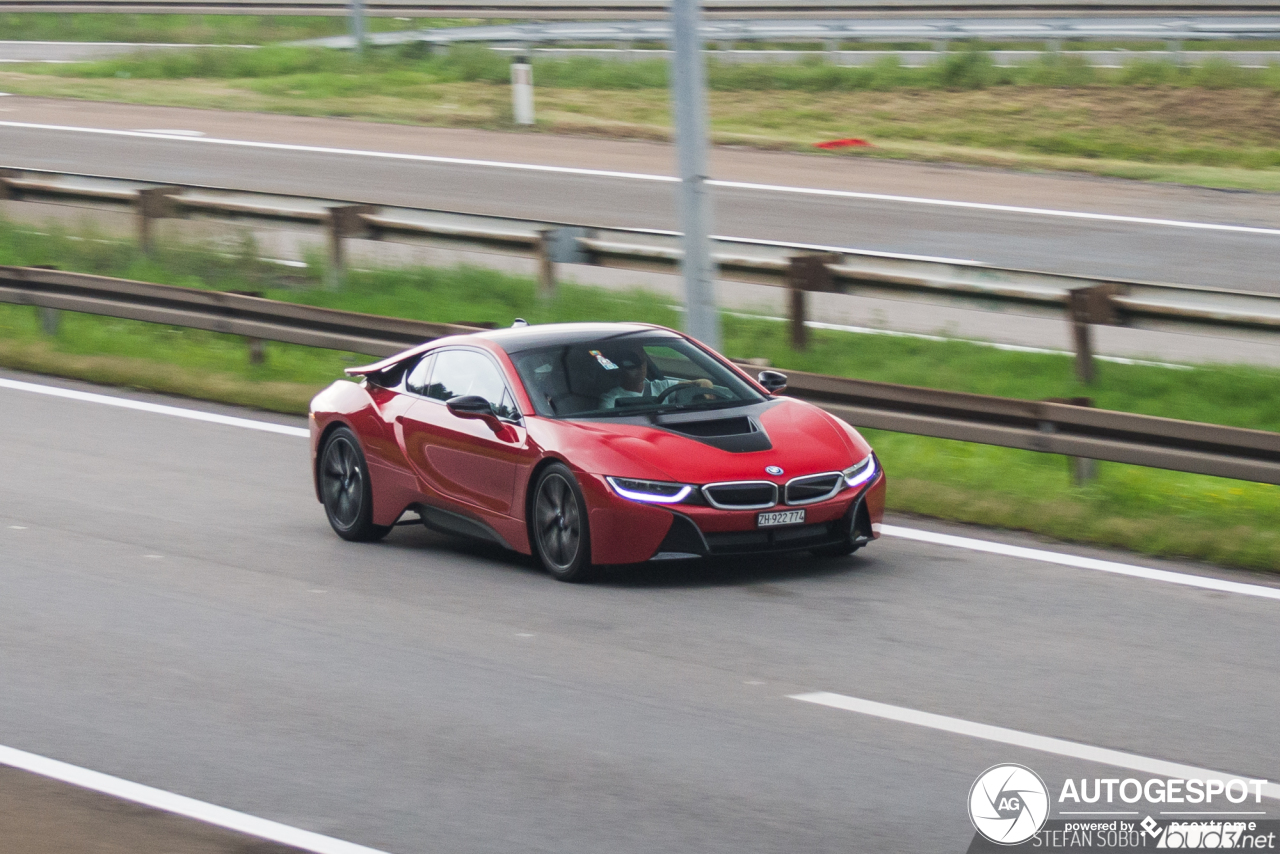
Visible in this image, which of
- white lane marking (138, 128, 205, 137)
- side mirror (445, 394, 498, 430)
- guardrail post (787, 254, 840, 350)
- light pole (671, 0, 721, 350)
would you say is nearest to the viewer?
side mirror (445, 394, 498, 430)

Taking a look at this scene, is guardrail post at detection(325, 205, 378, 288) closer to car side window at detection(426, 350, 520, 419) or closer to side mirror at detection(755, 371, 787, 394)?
car side window at detection(426, 350, 520, 419)

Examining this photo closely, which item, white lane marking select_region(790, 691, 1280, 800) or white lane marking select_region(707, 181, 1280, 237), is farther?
white lane marking select_region(707, 181, 1280, 237)

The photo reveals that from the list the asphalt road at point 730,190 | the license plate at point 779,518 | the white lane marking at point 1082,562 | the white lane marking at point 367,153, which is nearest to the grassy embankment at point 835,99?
the asphalt road at point 730,190

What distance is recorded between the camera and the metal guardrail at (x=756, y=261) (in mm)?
14297

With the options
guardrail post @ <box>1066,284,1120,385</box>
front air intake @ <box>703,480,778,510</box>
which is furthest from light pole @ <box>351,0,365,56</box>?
front air intake @ <box>703,480,778,510</box>

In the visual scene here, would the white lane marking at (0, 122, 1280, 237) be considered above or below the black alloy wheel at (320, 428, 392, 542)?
below

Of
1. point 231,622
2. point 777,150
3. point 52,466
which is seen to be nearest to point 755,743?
point 231,622

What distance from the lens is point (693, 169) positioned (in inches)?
516

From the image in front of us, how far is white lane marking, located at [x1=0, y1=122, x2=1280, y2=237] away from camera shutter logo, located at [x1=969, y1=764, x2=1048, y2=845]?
17.1m

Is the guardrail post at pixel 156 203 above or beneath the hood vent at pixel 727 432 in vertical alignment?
beneath

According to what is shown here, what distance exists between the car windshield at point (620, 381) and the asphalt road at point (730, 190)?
10.7 meters

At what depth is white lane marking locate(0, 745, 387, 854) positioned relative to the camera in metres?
6.41

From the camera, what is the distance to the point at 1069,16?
107ft

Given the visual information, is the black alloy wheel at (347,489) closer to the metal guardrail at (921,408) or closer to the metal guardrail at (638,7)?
the metal guardrail at (921,408)
